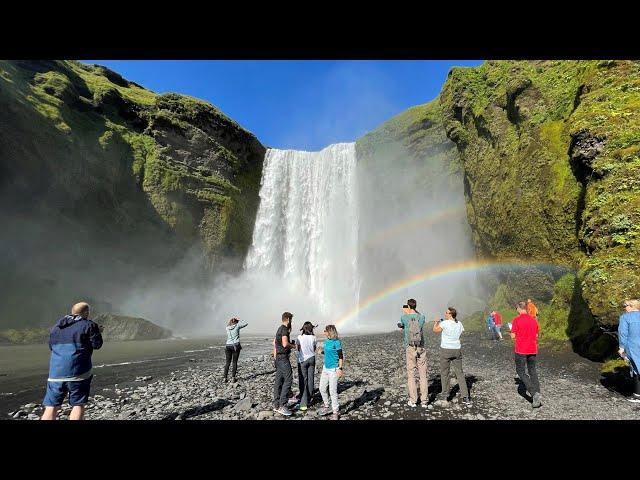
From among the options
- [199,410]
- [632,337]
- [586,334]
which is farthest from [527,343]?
[199,410]

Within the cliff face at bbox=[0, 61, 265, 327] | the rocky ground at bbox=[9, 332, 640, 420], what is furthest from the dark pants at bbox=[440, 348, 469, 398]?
the cliff face at bbox=[0, 61, 265, 327]

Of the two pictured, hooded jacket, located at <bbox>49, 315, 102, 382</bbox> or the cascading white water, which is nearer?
hooded jacket, located at <bbox>49, 315, 102, 382</bbox>

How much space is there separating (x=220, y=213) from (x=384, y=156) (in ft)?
92.3

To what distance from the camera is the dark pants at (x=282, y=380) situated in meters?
9.23

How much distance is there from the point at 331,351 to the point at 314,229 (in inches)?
1957

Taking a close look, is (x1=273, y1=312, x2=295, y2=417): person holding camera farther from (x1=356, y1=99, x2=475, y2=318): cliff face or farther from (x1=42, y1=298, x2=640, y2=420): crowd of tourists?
(x1=356, y1=99, x2=475, y2=318): cliff face

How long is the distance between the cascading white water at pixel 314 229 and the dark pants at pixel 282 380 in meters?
44.2

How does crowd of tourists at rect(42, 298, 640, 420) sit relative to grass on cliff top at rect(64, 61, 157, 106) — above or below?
below

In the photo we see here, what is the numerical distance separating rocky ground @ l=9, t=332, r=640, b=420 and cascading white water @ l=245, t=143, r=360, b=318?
3875cm

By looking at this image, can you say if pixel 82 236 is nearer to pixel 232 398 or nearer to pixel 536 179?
pixel 232 398

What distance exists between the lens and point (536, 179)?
2111 cm

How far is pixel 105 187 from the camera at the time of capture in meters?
43.5

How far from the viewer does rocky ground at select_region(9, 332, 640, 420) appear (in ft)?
28.8
